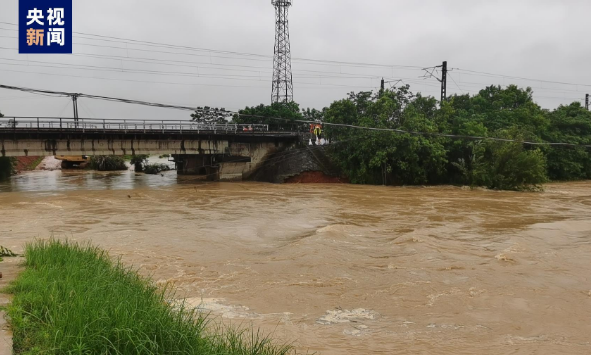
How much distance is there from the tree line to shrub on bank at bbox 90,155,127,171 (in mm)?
32042

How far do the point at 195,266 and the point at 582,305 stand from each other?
7828 mm

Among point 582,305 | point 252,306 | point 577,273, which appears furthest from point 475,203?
point 252,306

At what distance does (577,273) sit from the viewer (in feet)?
33.9

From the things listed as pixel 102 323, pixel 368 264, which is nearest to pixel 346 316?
pixel 368 264

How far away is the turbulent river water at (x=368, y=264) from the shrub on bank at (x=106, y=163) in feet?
112

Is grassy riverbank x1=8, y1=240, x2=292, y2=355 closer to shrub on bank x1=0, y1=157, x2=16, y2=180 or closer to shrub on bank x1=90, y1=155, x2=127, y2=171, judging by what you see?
shrub on bank x1=0, y1=157, x2=16, y2=180

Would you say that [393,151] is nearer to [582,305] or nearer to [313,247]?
[313,247]

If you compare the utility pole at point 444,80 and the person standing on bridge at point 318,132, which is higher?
the utility pole at point 444,80

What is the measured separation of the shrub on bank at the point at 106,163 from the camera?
188ft

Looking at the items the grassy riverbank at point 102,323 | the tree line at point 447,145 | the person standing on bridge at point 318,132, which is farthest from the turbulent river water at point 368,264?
the person standing on bridge at point 318,132

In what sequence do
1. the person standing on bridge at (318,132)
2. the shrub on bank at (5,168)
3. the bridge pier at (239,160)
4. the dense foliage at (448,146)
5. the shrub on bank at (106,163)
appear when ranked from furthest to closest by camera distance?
the shrub on bank at (106,163) → the shrub on bank at (5,168) → the bridge pier at (239,160) → the person standing on bridge at (318,132) → the dense foliage at (448,146)

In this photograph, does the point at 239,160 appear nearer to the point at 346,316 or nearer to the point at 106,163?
the point at 106,163

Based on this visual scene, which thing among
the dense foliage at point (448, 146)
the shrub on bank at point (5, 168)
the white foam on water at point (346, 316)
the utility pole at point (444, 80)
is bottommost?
the white foam on water at point (346, 316)

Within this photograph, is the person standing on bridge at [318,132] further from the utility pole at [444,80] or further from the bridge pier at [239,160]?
the utility pole at [444,80]
